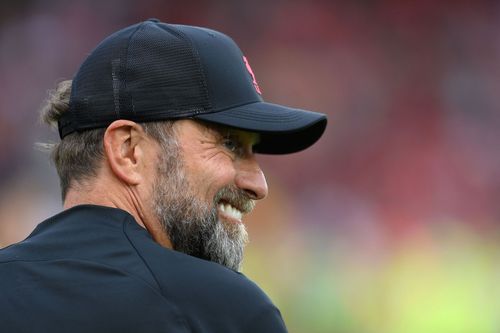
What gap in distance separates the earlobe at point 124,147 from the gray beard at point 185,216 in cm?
4

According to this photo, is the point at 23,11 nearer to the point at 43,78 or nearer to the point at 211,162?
the point at 43,78

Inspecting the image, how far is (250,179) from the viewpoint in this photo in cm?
150

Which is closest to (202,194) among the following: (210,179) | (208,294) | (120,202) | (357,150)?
(210,179)

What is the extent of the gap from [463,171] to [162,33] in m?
4.13

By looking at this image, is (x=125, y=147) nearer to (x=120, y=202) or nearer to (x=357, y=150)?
(x=120, y=202)

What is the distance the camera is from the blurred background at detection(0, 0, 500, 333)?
16.8ft

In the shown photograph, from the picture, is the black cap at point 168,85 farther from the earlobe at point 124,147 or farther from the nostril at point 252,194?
the nostril at point 252,194

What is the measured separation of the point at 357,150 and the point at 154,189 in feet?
13.2

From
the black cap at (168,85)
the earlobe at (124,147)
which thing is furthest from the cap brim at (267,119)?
the earlobe at (124,147)

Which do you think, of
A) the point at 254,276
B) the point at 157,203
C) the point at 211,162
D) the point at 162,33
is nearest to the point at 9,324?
the point at 157,203

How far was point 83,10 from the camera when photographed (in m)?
5.52

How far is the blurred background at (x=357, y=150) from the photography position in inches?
202

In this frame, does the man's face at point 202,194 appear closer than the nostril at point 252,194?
Yes

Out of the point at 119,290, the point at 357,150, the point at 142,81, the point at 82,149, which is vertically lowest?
the point at 357,150
